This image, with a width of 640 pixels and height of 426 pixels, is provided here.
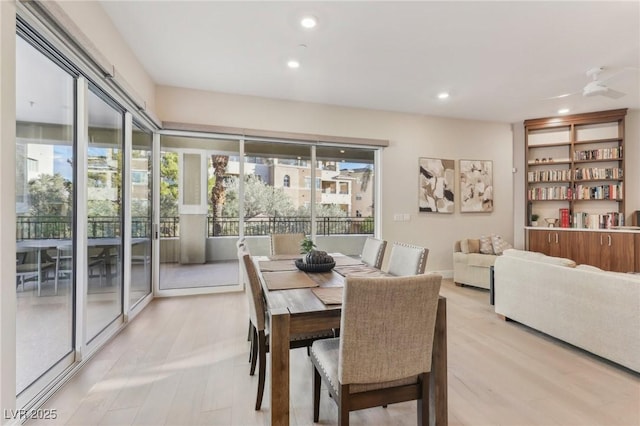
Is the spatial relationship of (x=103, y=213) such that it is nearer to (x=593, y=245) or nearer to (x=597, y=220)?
(x=593, y=245)

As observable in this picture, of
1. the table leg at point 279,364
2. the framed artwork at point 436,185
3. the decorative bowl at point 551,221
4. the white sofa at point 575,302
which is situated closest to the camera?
the table leg at point 279,364

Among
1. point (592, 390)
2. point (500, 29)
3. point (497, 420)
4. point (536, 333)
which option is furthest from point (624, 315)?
point (500, 29)

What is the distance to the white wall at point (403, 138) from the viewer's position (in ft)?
13.7

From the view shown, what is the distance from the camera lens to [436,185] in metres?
5.19

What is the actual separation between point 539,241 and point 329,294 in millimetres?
5209

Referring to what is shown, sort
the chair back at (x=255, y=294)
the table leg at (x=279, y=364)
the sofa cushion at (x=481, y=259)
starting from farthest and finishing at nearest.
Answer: the sofa cushion at (x=481, y=259) < the chair back at (x=255, y=294) < the table leg at (x=279, y=364)

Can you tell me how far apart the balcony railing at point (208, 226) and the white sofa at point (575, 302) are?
2.39 m

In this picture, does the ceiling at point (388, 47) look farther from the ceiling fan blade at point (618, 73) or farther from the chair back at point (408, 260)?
the chair back at point (408, 260)

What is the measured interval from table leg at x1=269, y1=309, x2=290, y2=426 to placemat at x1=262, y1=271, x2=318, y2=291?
44cm

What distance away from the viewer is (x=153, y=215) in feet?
13.1

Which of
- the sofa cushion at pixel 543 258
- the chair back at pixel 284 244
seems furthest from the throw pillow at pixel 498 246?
the chair back at pixel 284 244

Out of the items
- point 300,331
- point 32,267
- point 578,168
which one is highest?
point 578,168

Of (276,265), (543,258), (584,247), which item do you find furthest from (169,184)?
(584,247)

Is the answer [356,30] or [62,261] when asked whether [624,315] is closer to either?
[356,30]
